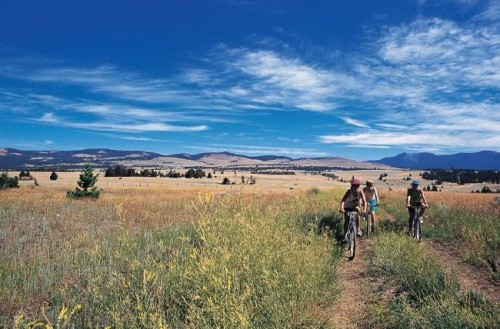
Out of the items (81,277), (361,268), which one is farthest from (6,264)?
(361,268)

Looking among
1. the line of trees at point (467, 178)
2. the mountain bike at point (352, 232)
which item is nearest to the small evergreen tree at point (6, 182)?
the mountain bike at point (352, 232)

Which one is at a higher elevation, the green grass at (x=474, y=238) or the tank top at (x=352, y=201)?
the tank top at (x=352, y=201)

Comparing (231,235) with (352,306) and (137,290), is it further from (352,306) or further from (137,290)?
(352,306)

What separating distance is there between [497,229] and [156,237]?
1002 cm

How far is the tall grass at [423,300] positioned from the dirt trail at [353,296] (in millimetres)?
270

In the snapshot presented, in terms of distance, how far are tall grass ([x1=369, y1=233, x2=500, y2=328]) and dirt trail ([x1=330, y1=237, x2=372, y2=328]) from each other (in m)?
0.27

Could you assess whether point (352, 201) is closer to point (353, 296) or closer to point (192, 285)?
point (353, 296)

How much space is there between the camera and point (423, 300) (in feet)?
19.9

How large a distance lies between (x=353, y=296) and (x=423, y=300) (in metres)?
1.31

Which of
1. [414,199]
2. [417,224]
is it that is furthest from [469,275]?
[414,199]

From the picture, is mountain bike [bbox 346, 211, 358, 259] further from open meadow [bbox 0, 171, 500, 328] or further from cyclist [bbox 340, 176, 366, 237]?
open meadow [bbox 0, 171, 500, 328]

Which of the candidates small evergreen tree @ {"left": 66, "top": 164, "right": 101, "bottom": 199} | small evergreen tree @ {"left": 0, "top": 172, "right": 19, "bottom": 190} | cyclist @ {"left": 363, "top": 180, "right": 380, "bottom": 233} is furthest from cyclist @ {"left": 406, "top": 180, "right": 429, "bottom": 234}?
small evergreen tree @ {"left": 0, "top": 172, "right": 19, "bottom": 190}

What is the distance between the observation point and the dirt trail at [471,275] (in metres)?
6.86

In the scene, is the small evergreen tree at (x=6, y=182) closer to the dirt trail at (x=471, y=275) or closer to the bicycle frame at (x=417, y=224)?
the bicycle frame at (x=417, y=224)
